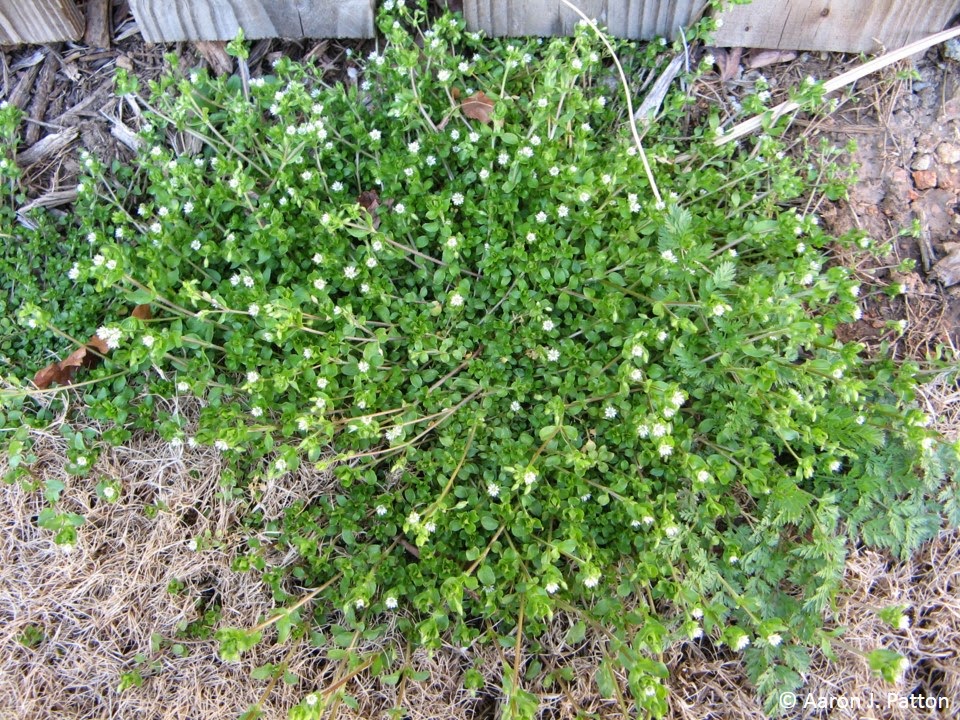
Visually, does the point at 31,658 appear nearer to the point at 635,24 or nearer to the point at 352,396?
the point at 352,396

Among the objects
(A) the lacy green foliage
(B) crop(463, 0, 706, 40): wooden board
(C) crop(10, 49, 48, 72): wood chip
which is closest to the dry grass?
(A) the lacy green foliage

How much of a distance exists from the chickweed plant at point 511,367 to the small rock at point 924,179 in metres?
0.46

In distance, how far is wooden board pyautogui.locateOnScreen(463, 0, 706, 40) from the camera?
2889 millimetres

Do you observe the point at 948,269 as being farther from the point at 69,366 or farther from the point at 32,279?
the point at 32,279

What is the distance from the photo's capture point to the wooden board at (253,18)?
294 cm

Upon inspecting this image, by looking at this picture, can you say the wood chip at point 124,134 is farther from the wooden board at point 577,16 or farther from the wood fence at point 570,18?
the wooden board at point 577,16

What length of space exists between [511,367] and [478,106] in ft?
3.62

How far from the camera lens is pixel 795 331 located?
2.35 m

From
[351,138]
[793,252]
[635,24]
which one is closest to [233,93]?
[351,138]

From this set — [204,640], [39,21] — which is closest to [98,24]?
[39,21]

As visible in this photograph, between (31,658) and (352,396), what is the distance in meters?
1.70

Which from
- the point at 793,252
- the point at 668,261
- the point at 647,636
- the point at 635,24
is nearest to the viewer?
the point at 647,636

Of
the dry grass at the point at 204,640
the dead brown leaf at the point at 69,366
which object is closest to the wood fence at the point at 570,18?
the dead brown leaf at the point at 69,366

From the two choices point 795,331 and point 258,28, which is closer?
point 795,331
